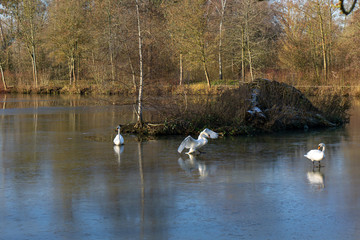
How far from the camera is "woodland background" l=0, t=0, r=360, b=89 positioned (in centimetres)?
3791

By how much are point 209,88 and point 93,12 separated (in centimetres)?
1599

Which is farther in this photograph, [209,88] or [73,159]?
[209,88]

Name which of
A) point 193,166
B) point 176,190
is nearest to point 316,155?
point 193,166

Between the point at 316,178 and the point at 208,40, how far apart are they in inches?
1370

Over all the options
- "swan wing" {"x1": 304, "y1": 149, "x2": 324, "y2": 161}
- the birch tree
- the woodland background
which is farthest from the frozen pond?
the birch tree

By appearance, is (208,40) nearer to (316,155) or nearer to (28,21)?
(28,21)

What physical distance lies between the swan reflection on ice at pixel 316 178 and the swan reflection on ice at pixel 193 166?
6.86ft

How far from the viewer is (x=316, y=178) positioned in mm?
9633

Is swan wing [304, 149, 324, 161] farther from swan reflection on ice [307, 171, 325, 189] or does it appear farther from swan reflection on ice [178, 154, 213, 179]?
swan reflection on ice [178, 154, 213, 179]

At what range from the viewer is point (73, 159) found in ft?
39.2

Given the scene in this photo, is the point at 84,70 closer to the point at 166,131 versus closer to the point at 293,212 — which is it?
the point at 166,131

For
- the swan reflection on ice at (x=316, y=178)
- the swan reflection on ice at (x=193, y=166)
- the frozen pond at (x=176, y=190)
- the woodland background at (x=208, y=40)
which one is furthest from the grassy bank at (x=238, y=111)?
the woodland background at (x=208, y=40)

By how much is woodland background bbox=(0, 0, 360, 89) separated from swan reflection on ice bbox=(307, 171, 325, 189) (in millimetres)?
20410

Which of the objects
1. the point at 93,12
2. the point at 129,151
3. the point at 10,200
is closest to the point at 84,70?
the point at 93,12
